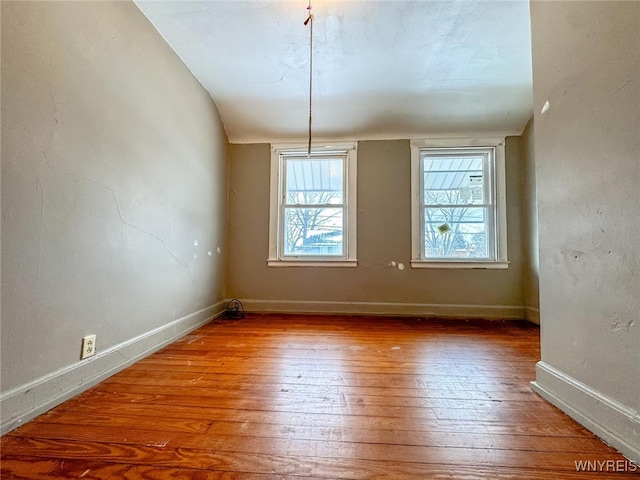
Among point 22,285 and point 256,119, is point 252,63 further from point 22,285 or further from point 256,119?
point 22,285

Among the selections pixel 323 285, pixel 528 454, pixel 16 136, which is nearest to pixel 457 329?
pixel 323 285

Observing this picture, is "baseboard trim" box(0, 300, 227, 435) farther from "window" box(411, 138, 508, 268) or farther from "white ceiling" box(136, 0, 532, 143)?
"window" box(411, 138, 508, 268)

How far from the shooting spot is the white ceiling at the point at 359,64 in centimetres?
206

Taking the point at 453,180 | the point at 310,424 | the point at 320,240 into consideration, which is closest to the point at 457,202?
the point at 453,180

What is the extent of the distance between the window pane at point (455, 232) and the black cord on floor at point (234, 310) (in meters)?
2.30

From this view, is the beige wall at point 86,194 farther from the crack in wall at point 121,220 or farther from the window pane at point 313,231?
the window pane at point 313,231

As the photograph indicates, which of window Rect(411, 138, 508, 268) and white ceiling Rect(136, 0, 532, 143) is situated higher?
white ceiling Rect(136, 0, 532, 143)

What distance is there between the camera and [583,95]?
1.22 m

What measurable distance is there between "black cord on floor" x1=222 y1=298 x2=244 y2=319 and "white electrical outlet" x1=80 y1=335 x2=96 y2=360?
176 centimetres

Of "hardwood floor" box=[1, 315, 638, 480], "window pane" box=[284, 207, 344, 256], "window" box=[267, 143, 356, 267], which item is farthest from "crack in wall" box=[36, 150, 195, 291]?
"window pane" box=[284, 207, 344, 256]
